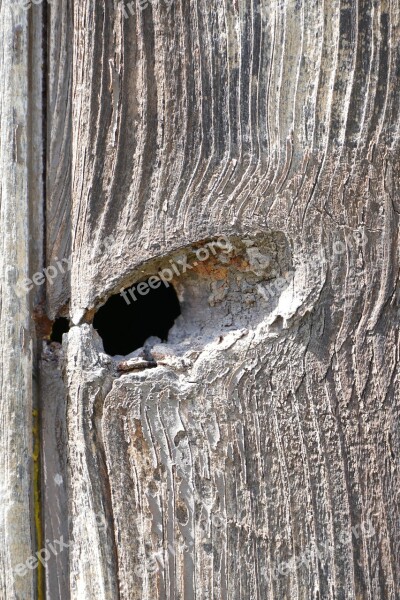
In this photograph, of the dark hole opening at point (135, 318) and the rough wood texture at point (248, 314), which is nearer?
the rough wood texture at point (248, 314)

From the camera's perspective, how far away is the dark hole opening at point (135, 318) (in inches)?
47.1

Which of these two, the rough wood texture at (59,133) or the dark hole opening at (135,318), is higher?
the rough wood texture at (59,133)

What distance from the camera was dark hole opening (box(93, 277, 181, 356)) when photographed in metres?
1.20

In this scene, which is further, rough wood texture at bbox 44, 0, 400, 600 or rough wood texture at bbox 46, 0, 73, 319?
rough wood texture at bbox 46, 0, 73, 319

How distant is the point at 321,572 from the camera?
1028 mm

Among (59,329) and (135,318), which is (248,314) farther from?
(59,329)

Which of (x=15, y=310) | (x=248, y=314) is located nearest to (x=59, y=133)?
(x=15, y=310)

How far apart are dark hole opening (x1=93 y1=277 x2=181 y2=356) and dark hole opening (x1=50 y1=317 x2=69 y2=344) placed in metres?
0.06

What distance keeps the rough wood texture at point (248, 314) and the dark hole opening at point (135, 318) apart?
0.05 meters

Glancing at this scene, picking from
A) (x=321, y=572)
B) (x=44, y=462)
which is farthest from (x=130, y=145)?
(x=321, y=572)

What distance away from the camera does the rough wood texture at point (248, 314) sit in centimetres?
103

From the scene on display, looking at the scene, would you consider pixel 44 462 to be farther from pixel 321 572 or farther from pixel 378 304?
pixel 378 304

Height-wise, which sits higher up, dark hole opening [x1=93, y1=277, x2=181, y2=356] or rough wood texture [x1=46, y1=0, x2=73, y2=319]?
rough wood texture [x1=46, y1=0, x2=73, y2=319]

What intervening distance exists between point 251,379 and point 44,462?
15.1 inches
